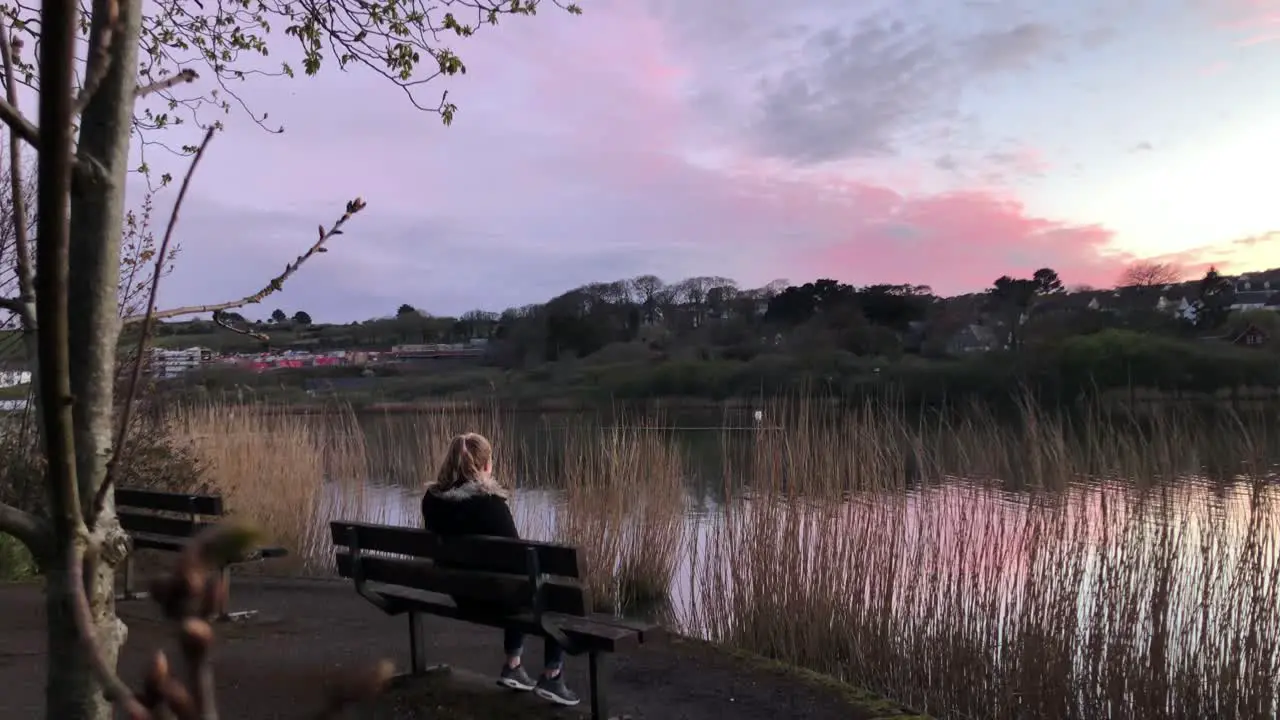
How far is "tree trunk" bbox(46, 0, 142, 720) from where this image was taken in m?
1.69

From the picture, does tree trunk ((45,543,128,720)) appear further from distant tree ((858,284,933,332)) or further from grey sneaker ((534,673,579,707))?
distant tree ((858,284,933,332))

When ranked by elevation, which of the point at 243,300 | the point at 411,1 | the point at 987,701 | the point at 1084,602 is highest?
the point at 411,1

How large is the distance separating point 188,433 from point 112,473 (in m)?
9.77

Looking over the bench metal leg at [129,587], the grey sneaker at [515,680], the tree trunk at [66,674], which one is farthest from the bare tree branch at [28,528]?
the bench metal leg at [129,587]

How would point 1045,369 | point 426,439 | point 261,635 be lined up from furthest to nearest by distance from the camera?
point 1045,369 < point 426,439 < point 261,635

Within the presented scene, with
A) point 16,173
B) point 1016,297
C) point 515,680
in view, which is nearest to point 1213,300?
point 1016,297

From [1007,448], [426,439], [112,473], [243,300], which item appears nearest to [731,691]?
[1007,448]

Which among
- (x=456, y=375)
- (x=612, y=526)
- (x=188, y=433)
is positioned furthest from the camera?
(x=456, y=375)

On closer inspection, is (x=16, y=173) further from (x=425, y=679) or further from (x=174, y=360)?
(x=174, y=360)

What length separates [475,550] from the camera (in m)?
4.40

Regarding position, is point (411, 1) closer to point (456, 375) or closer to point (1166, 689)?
point (1166, 689)

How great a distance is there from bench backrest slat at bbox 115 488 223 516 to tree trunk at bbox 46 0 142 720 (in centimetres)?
456

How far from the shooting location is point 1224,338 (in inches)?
529

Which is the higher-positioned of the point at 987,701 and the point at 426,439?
the point at 426,439
